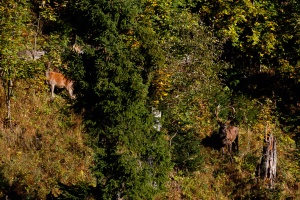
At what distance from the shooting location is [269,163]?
17969 millimetres

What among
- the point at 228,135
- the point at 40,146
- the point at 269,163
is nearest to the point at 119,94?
the point at 40,146

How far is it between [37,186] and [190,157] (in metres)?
6.06

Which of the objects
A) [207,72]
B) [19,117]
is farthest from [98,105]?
[19,117]

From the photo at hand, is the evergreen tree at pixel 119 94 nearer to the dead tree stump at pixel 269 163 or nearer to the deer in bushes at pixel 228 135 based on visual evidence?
the dead tree stump at pixel 269 163

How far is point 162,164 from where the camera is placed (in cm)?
1091

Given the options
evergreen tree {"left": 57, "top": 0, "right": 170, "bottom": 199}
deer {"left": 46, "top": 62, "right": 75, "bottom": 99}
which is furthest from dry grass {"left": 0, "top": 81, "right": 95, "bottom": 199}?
evergreen tree {"left": 57, "top": 0, "right": 170, "bottom": 199}

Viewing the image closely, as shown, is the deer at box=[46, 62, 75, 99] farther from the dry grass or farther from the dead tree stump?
the dead tree stump

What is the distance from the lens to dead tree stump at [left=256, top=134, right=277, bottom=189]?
17.9 metres

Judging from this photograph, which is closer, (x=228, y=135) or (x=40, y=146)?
(x=40, y=146)

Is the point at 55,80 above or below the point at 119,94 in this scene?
below

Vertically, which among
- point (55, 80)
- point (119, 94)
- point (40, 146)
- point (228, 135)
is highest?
point (119, 94)

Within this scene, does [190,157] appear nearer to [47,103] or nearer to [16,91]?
[47,103]

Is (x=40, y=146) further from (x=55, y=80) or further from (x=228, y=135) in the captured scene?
(x=228, y=135)

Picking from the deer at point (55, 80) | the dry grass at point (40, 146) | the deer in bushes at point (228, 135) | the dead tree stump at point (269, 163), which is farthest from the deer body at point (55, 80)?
the dead tree stump at point (269, 163)
